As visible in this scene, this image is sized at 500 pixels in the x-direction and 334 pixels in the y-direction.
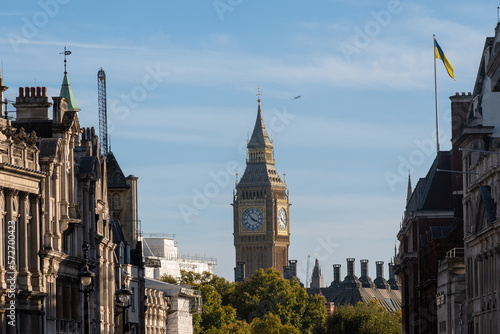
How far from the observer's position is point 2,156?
198 ft

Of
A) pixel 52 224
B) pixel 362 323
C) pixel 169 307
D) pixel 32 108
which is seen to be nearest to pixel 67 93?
pixel 32 108

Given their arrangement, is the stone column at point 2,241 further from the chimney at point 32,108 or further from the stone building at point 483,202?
the stone building at point 483,202

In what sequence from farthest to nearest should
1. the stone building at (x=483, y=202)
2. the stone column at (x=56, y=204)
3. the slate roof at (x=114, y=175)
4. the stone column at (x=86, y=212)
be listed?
Result: the slate roof at (x=114, y=175) < the stone building at (x=483, y=202) < the stone column at (x=86, y=212) < the stone column at (x=56, y=204)

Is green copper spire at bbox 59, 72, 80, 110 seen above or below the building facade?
above

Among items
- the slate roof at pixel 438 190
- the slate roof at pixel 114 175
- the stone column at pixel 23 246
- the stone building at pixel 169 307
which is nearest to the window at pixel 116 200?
the slate roof at pixel 114 175

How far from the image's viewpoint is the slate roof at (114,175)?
113000 mm

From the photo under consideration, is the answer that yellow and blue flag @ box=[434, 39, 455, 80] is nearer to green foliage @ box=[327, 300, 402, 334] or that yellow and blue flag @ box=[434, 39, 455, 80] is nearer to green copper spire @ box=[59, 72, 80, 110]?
green copper spire @ box=[59, 72, 80, 110]

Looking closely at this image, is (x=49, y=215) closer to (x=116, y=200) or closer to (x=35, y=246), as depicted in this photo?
(x=35, y=246)

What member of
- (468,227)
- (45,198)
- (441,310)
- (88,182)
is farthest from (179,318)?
(45,198)

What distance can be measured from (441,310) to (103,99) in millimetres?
41669

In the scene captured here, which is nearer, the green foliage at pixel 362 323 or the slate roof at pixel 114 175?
the slate roof at pixel 114 175

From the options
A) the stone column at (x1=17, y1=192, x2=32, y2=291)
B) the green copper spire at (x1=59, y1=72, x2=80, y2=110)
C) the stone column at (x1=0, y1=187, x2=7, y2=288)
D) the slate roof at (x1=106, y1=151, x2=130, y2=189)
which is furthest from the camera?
the slate roof at (x1=106, y1=151, x2=130, y2=189)

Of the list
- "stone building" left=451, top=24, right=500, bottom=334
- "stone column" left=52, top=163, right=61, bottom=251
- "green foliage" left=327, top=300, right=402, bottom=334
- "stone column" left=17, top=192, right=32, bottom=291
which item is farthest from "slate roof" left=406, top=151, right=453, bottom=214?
"stone column" left=17, top=192, right=32, bottom=291

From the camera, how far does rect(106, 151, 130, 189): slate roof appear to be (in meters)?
113
